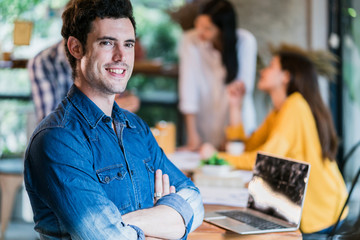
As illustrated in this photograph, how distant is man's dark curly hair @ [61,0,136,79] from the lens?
132 centimetres

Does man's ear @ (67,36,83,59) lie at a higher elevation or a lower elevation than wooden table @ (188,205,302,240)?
higher

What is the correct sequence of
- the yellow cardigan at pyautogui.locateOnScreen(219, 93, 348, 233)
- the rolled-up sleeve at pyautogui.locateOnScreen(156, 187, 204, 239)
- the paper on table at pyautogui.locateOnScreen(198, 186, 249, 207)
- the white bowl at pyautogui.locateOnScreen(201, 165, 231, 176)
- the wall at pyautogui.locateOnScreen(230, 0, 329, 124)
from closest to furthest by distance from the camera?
1. the rolled-up sleeve at pyautogui.locateOnScreen(156, 187, 204, 239)
2. the paper on table at pyautogui.locateOnScreen(198, 186, 249, 207)
3. the white bowl at pyautogui.locateOnScreen(201, 165, 231, 176)
4. the yellow cardigan at pyautogui.locateOnScreen(219, 93, 348, 233)
5. the wall at pyautogui.locateOnScreen(230, 0, 329, 124)

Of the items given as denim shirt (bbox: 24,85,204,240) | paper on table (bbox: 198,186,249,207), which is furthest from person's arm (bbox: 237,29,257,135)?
denim shirt (bbox: 24,85,204,240)

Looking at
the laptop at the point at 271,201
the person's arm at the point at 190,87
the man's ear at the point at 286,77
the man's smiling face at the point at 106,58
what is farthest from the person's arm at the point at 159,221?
the person's arm at the point at 190,87

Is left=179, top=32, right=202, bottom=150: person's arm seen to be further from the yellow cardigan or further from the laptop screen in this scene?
the laptop screen

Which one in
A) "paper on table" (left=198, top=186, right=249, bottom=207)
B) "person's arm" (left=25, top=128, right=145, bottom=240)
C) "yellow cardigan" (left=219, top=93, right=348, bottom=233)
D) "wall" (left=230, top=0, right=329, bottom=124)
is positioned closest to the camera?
"person's arm" (left=25, top=128, right=145, bottom=240)

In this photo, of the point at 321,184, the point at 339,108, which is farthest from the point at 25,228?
the point at 339,108

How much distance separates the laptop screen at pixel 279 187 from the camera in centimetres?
156

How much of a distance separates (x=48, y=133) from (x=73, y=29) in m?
0.34

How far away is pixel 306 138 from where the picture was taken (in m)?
2.53

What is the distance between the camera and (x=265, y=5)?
4266 millimetres

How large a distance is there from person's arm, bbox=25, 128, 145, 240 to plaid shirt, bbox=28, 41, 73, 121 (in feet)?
4.78

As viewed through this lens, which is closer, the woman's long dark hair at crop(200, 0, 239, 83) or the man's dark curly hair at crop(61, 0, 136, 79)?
the man's dark curly hair at crop(61, 0, 136, 79)

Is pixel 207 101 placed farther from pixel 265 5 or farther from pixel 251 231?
pixel 251 231
